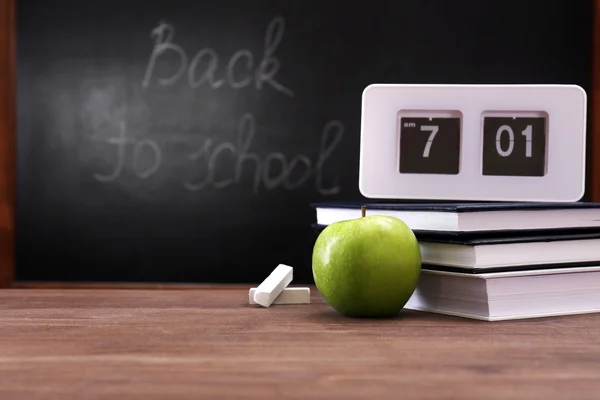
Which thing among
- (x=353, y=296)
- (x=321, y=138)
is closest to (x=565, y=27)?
(x=321, y=138)

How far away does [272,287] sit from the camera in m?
0.95

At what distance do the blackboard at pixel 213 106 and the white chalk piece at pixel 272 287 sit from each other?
1.95 metres

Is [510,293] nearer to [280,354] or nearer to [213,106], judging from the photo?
[280,354]

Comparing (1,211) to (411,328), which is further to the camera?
(1,211)

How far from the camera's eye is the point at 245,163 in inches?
117

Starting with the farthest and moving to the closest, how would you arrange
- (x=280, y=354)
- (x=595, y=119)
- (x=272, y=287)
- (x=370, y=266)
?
(x=595, y=119) → (x=272, y=287) → (x=370, y=266) → (x=280, y=354)

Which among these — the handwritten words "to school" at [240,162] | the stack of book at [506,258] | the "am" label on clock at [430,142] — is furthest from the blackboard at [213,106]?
the stack of book at [506,258]

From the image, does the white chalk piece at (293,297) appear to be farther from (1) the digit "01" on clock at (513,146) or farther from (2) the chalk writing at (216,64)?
(2) the chalk writing at (216,64)

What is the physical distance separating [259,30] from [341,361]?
2498 millimetres

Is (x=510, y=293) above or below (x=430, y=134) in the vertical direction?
below

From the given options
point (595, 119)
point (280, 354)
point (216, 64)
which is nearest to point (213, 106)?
point (216, 64)

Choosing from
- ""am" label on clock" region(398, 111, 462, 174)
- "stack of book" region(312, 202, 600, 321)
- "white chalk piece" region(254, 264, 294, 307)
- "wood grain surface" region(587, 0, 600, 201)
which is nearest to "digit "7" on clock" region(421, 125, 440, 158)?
""am" label on clock" region(398, 111, 462, 174)

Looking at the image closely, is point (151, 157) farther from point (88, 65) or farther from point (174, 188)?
point (88, 65)

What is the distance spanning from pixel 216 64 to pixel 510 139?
2093mm
